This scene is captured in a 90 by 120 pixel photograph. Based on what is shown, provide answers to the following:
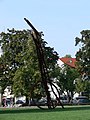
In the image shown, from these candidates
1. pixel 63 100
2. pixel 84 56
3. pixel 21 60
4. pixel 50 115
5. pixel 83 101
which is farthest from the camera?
pixel 63 100

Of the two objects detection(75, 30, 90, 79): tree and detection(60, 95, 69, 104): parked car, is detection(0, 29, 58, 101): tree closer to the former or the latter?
detection(75, 30, 90, 79): tree

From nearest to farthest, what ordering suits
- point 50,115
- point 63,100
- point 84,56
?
point 50,115 → point 84,56 → point 63,100

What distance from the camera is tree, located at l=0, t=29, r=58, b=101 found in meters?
65.9

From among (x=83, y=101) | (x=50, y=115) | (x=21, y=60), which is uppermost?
(x=21, y=60)

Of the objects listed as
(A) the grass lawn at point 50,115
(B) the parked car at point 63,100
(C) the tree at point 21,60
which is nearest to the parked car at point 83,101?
(B) the parked car at point 63,100

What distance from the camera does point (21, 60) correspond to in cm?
6994

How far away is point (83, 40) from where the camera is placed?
82438mm

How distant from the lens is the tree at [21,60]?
216 feet

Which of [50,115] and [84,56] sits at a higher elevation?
[84,56]

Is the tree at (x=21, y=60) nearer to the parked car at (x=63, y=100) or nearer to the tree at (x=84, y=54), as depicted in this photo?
the tree at (x=84, y=54)

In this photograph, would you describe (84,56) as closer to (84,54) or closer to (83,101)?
(84,54)

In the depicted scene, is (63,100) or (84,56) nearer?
(84,56)

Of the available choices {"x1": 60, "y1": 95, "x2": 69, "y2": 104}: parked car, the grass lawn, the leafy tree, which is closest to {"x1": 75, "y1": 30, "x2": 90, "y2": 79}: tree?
the leafy tree

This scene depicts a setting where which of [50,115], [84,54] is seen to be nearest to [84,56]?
[84,54]
